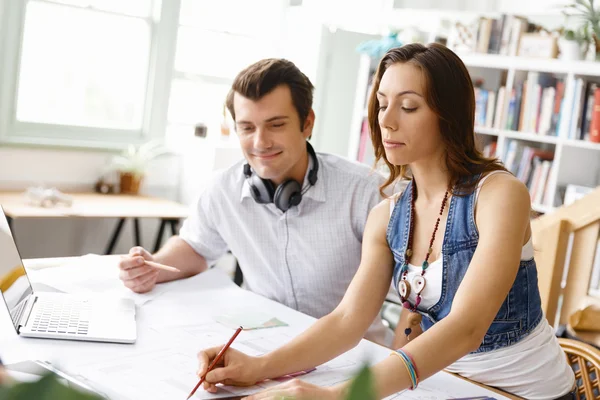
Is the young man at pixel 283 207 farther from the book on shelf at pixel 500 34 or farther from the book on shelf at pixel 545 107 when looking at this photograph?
the book on shelf at pixel 500 34

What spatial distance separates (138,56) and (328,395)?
372cm

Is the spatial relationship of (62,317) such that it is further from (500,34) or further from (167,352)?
(500,34)

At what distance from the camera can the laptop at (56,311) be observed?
138cm

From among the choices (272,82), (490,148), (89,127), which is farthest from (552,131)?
(89,127)

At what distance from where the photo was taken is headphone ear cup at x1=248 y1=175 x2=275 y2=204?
1.93 m

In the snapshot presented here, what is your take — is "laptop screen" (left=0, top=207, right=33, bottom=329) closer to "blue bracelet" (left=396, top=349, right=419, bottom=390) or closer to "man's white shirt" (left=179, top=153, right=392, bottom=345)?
"man's white shirt" (left=179, top=153, right=392, bottom=345)

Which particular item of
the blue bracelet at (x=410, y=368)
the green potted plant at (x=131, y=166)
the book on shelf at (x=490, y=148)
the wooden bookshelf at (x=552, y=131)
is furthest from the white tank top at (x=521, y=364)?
the green potted plant at (x=131, y=166)

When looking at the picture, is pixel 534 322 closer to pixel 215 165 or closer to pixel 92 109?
pixel 215 165

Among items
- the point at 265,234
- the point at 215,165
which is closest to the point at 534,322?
the point at 265,234

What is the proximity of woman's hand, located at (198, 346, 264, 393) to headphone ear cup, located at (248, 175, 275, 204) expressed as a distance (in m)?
0.72

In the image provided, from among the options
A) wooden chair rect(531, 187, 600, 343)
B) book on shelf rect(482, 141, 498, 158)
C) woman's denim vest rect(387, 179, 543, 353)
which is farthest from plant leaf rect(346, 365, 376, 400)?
book on shelf rect(482, 141, 498, 158)

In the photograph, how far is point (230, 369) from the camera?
1215mm

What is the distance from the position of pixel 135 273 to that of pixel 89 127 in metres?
2.73

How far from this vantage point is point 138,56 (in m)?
4.43
